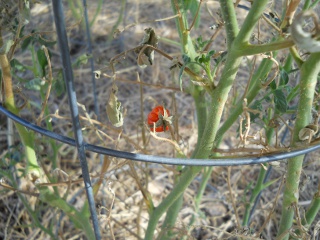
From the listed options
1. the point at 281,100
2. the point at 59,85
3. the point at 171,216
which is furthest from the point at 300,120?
the point at 59,85

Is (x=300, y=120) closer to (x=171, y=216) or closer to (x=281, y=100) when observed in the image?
(x=281, y=100)

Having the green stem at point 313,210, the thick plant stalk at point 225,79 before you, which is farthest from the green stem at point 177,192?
the green stem at point 313,210

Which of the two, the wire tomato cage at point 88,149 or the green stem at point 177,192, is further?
the green stem at point 177,192

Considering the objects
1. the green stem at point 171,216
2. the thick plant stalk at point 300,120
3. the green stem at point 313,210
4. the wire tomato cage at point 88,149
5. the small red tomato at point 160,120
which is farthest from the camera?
the green stem at point 171,216

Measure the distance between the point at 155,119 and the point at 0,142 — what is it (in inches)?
38.1

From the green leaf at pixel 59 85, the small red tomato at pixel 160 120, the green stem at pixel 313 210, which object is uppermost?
the green leaf at pixel 59 85

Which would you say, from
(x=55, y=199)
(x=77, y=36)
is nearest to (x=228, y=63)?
(x=55, y=199)

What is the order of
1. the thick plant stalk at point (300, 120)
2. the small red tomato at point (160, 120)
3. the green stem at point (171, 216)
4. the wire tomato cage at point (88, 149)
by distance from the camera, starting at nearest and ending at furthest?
the wire tomato cage at point (88, 149) → the thick plant stalk at point (300, 120) → the small red tomato at point (160, 120) → the green stem at point (171, 216)

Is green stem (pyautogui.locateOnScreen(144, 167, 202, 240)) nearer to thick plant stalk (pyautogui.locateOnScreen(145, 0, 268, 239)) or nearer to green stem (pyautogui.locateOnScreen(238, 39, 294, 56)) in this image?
thick plant stalk (pyautogui.locateOnScreen(145, 0, 268, 239))

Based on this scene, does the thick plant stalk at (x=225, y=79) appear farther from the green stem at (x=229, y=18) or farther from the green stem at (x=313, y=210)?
the green stem at (x=313, y=210)

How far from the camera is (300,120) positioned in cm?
70

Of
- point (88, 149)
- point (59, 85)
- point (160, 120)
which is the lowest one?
point (88, 149)

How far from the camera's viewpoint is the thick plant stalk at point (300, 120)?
0.63 metres

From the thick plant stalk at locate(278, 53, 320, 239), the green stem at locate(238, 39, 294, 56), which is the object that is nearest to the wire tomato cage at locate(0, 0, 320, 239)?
the thick plant stalk at locate(278, 53, 320, 239)
